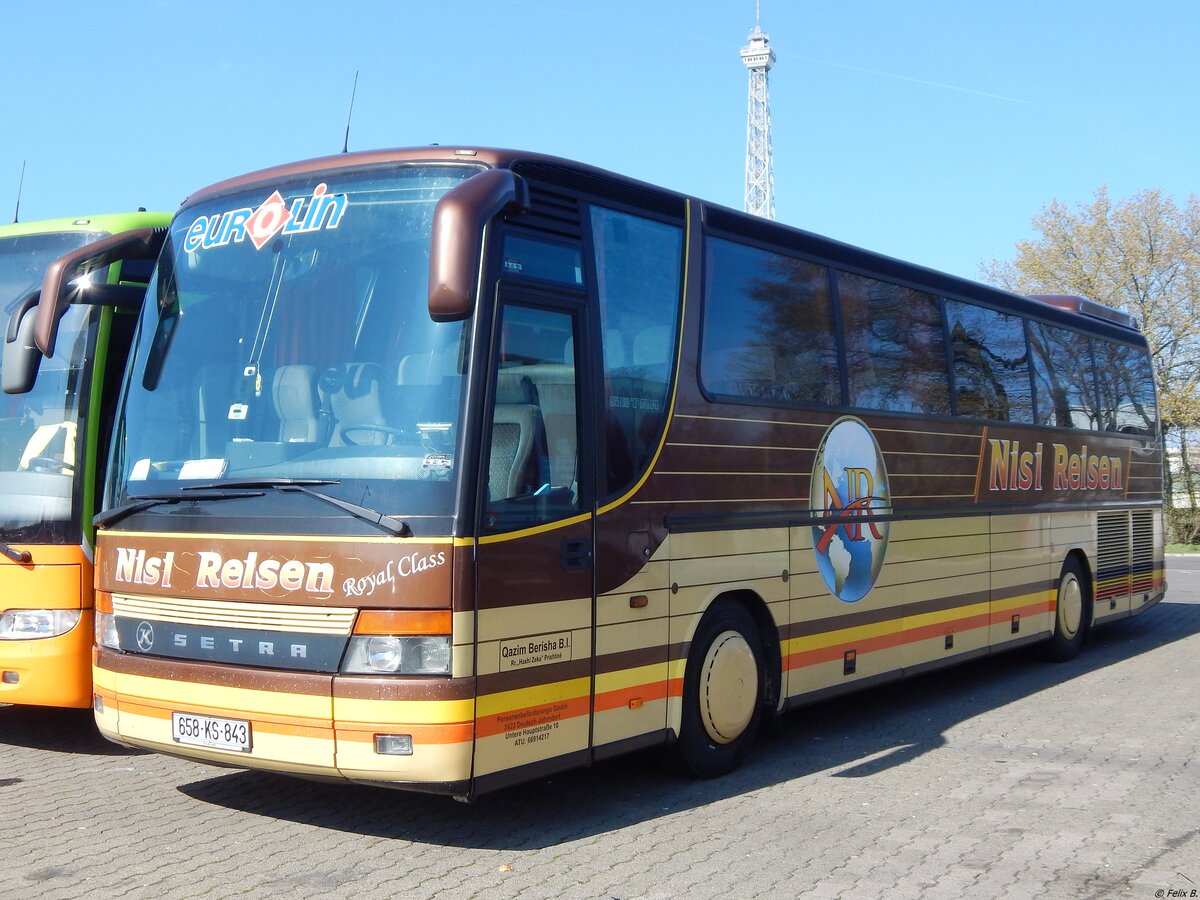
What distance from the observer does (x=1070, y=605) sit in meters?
12.8

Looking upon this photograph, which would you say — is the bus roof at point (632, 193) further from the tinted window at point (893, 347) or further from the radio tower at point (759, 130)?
the radio tower at point (759, 130)

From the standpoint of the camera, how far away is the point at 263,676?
19.1 feet

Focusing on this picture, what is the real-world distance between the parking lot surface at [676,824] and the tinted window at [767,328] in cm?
238

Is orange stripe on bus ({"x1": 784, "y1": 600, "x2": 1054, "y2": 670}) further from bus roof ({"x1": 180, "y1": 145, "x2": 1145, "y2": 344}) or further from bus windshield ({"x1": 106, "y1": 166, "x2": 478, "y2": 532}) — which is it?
bus windshield ({"x1": 106, "y1": 166, "x2": 478, "y2": 532})

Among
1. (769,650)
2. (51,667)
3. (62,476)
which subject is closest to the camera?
(51,667)

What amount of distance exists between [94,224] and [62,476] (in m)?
1.77

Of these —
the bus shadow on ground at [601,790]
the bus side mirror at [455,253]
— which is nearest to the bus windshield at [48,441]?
the bus shadow on ground at [601,790]

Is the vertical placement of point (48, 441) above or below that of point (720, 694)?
above

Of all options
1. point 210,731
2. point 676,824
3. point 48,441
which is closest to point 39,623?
point 48,441

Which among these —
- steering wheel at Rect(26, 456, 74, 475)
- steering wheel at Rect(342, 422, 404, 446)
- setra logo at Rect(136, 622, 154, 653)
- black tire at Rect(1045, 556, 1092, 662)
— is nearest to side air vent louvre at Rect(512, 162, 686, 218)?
steering wheel at Rect(342, 422, 404, 446)

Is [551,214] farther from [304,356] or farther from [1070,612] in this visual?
[1070,612]

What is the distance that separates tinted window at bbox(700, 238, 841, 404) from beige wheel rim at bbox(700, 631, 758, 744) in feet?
5.02

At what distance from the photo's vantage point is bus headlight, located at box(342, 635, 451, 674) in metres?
5.57

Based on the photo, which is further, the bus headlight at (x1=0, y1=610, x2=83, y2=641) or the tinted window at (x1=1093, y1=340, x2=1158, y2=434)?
the tinted window at (x1=1093, y1=340, x2=1158, y2=434)
